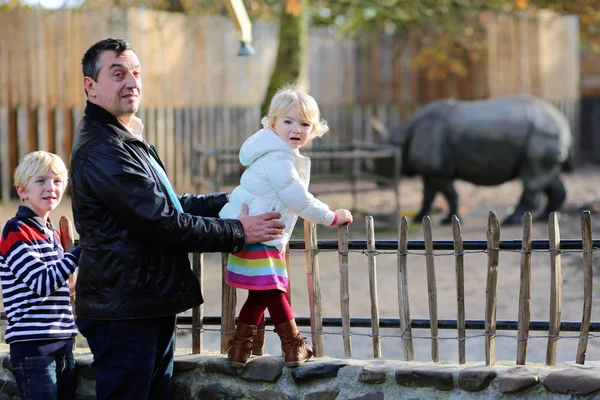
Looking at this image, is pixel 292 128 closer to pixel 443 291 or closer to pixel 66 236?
pixel 66 236

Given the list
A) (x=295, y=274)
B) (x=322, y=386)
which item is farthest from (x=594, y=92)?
(x=322, y=386)

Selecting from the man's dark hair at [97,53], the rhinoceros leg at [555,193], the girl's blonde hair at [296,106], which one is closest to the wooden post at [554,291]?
the girl's blonde hair at [296,106]

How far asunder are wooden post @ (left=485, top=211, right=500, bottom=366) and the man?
1.00m

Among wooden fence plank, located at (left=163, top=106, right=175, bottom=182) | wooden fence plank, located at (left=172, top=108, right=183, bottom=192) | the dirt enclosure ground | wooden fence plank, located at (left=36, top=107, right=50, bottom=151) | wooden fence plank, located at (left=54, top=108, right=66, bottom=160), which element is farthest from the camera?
wooden fence plank, located at (left=172, top=108, right=183, bottom=192)

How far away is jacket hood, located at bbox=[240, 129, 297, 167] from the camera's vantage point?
3.60m

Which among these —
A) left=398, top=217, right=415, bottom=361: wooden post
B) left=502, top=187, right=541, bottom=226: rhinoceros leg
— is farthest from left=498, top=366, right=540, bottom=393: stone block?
left=502, top=187, right=541, bottom=226: rhinoceros leg

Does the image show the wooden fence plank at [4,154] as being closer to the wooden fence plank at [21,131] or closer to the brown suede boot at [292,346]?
the wooden fence plank at [21,131]

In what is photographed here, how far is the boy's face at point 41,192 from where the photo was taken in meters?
3.73

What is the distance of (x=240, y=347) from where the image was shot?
12.7 feet

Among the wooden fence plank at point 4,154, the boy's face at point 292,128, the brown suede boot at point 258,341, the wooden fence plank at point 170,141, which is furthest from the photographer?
the wooden fence plank at point 170,141

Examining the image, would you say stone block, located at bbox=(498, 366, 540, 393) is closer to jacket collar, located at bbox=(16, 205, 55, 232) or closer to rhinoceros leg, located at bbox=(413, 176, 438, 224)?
jacket collar, located at bbox=(16, 205, 55, 232)

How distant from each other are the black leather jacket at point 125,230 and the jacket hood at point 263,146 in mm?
318

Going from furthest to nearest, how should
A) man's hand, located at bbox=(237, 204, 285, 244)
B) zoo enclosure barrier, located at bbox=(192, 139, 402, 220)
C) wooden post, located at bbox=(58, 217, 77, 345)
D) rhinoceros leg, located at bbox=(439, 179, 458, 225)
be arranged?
rhinoceros leg, located at bbox=(439, 179, 458, 225)
zoo enclosure barrier, located at bbox=(192, 139, 402, 220)
wooden post, located at bbox=(58, 217, 77, 345)
man's hand, located at bbox=(237, 204, 285, 244)

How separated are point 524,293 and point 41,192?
2.06 metres
